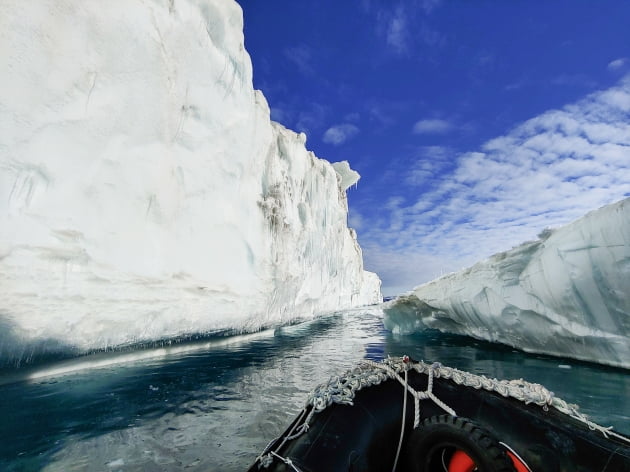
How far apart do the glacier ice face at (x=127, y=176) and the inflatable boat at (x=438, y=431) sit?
6919 mm

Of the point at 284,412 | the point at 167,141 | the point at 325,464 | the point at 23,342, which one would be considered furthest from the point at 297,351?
the point at 325,464

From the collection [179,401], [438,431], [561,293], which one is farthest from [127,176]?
[561,293]

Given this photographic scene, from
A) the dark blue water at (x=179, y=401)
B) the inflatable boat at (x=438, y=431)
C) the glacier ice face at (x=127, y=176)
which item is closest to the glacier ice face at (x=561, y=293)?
the dark blue water at (x=179, y=401)

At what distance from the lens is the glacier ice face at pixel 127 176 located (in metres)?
6.23

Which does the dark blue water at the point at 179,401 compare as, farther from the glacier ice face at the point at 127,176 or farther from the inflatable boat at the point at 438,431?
the inflatable boat at the point at 438,431

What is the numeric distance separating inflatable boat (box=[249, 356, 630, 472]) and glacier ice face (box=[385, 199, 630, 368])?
5.71 meters

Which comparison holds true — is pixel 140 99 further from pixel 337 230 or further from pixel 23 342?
pixel 337 230

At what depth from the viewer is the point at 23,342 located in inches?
248

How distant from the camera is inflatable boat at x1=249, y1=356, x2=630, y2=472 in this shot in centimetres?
218

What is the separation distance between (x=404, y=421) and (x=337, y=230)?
22944mm

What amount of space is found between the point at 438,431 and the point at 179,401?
15.6 feet

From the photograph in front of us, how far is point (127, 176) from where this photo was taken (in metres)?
7.96

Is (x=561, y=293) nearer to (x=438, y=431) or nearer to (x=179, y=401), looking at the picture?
(x=438, y=431)

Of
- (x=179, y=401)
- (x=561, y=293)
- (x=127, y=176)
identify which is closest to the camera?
(x=179, y=401)
